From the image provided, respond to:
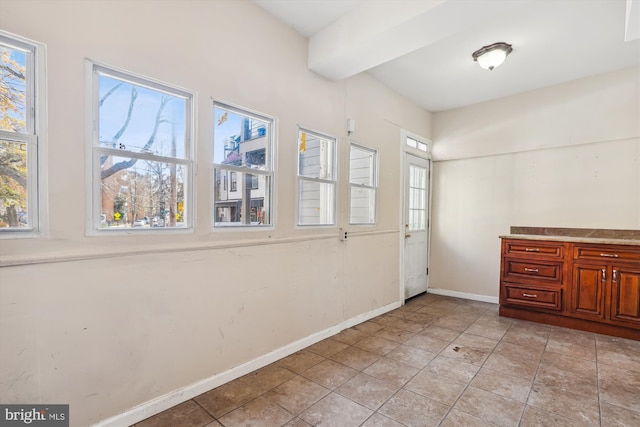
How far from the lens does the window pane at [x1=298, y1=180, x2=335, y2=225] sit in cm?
292

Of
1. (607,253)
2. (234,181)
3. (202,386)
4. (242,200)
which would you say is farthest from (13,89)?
(607,253)

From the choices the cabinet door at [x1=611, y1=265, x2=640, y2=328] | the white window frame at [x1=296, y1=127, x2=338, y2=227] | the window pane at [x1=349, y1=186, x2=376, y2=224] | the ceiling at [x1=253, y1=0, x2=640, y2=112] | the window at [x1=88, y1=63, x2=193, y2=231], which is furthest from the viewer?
the window pane at [x1=349, y1=186, x2=376, y2=224]

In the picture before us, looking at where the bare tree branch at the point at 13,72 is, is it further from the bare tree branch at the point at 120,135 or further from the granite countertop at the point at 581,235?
the granite countertop at the point at 581,235

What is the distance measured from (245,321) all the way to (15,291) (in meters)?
1.36

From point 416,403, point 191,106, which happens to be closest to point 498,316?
point 416,403

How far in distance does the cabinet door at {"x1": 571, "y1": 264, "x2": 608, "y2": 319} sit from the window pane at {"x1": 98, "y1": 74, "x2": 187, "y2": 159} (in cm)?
414

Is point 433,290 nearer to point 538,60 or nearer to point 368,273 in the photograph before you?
point 368,273

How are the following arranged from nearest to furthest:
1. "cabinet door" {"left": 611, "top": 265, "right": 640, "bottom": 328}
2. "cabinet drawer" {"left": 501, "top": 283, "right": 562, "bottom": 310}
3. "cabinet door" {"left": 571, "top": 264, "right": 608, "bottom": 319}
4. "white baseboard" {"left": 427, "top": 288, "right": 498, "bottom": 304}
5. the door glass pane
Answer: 1. "cabinet door" {"left": 611, "top": 265, "right": 640, "bottom": 328}
2. "cabinet door" {"left": 571, "top": 264, "right": 608, "bottom": 319}
3. "cabinet drawer" {"left": 501, "top": 283, "right": 562, "bottom": 310}
4. "white baseboard" {"left": 427, "top": 288, "right": 498, "bottom": 304}
5. the door glass pane

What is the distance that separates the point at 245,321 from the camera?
2.37 m

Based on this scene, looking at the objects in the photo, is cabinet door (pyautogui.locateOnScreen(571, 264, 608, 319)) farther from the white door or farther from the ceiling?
the ceiling

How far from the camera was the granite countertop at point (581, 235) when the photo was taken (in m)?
3.23

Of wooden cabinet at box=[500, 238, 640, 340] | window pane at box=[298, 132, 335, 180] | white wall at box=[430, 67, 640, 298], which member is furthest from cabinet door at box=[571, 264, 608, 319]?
window pane at box=[298, 132, 335, 180]

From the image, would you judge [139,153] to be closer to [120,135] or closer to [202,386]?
[120,135]

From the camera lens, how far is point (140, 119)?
1.89 m
